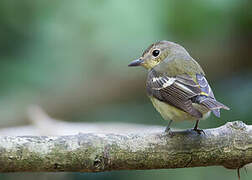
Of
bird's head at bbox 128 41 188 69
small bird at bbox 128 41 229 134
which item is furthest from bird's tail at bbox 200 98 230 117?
bird's head at bbox 128 41 188 69

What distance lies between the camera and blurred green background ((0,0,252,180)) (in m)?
5.58

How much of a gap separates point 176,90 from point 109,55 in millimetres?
3333

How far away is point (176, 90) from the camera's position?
330cm

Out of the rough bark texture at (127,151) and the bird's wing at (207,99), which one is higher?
the bird's wing at (207,99)

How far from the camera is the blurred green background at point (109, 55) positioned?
5.58 meters

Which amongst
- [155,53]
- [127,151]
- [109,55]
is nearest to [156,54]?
[155,53]

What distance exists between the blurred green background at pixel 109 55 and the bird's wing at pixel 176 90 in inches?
71.2

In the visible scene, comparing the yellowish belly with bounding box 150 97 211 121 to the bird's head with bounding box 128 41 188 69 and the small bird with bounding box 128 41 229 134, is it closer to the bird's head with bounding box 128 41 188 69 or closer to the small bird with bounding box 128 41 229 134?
the small bird with bounding box 128 41 229 134

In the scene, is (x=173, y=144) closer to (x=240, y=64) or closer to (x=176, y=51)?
(x=176, y=51)

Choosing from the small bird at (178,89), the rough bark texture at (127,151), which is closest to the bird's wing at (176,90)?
the small bird at (178,89)

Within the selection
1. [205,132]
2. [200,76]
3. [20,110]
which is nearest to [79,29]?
[20,110]

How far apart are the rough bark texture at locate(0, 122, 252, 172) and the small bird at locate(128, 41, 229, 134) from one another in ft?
0.50

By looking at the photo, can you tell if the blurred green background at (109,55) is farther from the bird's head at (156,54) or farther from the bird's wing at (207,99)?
the bird's wing at (207,99)

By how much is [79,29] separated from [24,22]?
2.31ft
